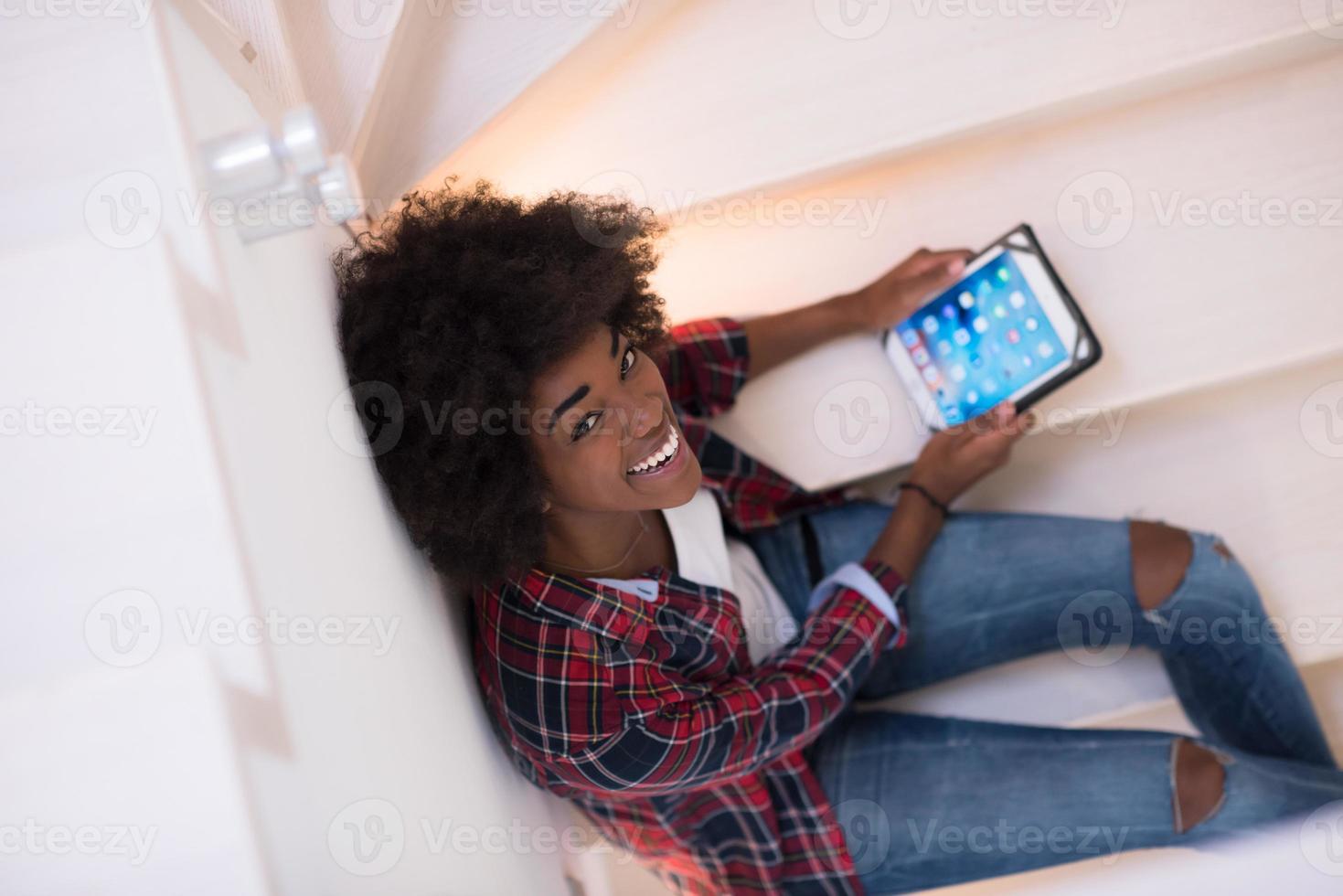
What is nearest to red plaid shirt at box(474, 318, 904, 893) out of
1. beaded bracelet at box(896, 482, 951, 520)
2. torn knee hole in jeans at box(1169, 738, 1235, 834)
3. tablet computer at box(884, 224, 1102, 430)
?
beaded bracelet at box(896, 482, 951, 520)

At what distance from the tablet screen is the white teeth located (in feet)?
1.47

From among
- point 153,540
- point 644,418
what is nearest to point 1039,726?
point 644,418

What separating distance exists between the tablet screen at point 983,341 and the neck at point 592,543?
46 centimetres

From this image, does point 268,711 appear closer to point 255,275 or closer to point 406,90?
point 255,275

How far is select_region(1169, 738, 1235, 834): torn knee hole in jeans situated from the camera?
1166mm

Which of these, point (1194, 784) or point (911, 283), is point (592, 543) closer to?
point (911, 283)

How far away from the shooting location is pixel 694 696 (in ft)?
3.39

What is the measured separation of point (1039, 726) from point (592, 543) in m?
0.66

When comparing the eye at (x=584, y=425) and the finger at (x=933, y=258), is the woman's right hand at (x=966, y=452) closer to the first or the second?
the finger at (x=933, y=258)

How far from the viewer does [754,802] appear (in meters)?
1.12

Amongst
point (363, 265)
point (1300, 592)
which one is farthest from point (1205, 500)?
point (363, 265)

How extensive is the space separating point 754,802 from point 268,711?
0.71 m

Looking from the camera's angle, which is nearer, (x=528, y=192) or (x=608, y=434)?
(x=608, y=434)

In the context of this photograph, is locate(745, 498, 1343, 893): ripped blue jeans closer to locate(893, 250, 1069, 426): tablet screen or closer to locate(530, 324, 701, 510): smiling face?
locate(893, 250, 1069, 426): tablet screen
